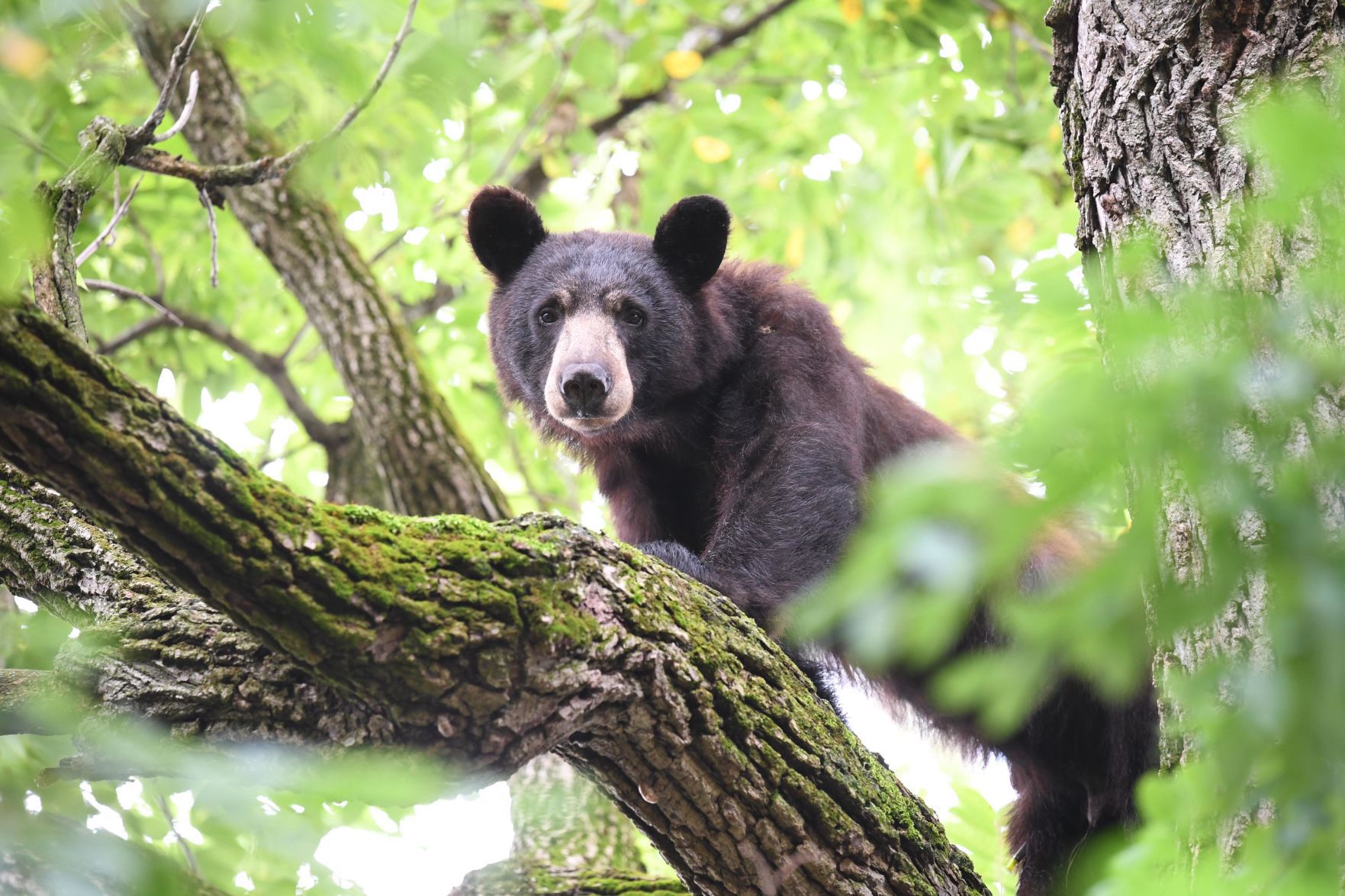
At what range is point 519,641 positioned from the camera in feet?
9.52

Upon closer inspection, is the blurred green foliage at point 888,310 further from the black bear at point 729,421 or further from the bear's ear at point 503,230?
the bear's ear at point 503,230

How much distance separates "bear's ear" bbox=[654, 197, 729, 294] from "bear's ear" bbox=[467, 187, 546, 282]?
812 mm

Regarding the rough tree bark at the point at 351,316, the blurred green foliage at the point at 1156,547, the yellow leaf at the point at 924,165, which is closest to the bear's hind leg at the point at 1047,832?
the rough tree bark at the point at 351,316

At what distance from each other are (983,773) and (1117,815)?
3.17 ft

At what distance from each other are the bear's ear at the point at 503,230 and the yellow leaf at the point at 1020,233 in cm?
757

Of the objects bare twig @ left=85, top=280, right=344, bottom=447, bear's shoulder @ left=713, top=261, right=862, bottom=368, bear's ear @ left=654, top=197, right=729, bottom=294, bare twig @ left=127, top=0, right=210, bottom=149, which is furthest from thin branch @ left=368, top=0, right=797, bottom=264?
bare twig @ left=127, top=0, right=210, bottom=149

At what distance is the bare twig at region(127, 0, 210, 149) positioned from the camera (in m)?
3.49

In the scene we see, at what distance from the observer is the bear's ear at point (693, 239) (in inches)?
245

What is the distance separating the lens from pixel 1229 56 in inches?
119

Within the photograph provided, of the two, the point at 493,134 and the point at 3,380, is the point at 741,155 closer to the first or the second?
the point at 493,134

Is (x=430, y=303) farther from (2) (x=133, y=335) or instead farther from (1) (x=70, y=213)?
(1) (x=70, y=213)

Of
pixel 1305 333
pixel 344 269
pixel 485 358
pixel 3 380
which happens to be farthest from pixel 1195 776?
pixel 485 358

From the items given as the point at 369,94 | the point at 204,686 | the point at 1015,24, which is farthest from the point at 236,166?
the point at 1015,24

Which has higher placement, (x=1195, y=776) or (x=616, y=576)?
(x=616, y=576)
